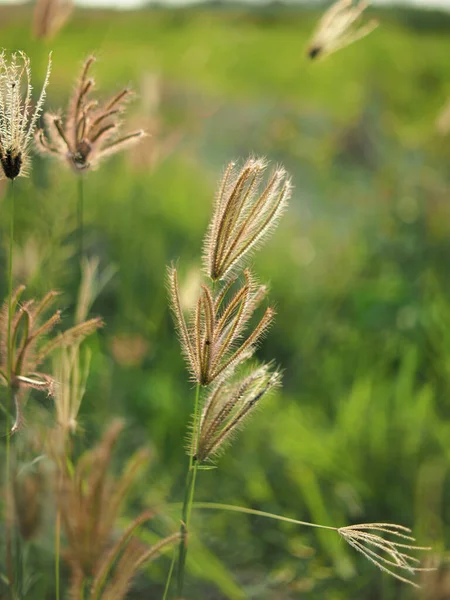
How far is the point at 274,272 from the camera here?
123 inches

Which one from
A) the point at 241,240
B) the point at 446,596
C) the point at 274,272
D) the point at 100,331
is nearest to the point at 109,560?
the point at 241,240

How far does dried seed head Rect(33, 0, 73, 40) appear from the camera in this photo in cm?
108

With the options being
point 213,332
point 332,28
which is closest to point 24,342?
point 213,332

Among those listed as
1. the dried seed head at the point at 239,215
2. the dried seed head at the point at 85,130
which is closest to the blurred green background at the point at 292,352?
the dried seed head at the point at 85,130

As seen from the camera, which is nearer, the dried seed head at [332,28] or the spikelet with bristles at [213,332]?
the spikelet with bristles at [213,332]

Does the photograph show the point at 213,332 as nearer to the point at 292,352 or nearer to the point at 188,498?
the point at 188,498

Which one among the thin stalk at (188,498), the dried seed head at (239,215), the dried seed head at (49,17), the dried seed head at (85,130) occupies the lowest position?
the thin stalk at (188,498)

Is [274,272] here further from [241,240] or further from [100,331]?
[241,240]

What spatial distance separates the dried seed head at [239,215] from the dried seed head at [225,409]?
0.34ft

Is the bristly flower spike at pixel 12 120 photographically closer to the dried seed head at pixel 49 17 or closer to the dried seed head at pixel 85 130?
the dried seed head at pixel 85 130

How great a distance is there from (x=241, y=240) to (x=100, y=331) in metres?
2.10

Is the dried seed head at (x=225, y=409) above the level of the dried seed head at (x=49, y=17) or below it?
below

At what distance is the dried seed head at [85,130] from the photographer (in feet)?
2.35

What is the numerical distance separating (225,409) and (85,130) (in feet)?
1.04
